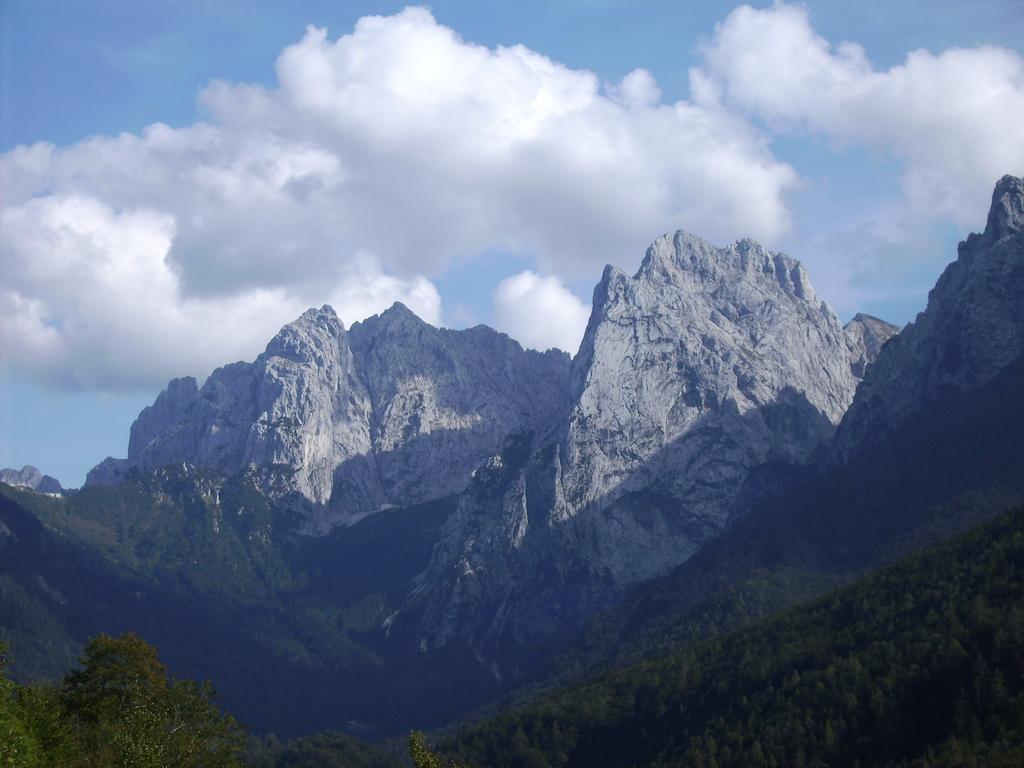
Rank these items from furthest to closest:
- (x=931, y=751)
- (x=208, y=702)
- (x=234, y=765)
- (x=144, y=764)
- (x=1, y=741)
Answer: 1. (x=931, y=751)
2. (x=208, y=702)
3. (x=234, y=765)
4. (x=144, y=764)
5. (x=1, y=741)

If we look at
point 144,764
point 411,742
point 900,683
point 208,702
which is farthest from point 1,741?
point 900,683

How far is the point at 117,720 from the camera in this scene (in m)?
120

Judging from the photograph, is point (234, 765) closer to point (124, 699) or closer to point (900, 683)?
point (124, 699)

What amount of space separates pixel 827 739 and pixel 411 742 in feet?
361

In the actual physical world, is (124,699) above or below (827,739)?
above

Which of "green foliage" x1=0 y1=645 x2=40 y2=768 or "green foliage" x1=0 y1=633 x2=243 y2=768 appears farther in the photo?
"green foliage" x1=0 y1=633 x2=243 y2=768

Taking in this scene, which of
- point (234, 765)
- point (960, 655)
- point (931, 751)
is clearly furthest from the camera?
point (960, 655)

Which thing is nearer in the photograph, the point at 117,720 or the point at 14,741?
the point at 14,741

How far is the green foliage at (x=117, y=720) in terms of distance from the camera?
333ft

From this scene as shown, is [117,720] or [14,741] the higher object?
[117,720]

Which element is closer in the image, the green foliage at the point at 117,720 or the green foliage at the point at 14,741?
the green foliage at the point at 14,741

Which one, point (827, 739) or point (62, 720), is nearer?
point (62, 720)

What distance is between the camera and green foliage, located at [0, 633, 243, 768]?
101625 mm

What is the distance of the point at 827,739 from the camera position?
18712cm
